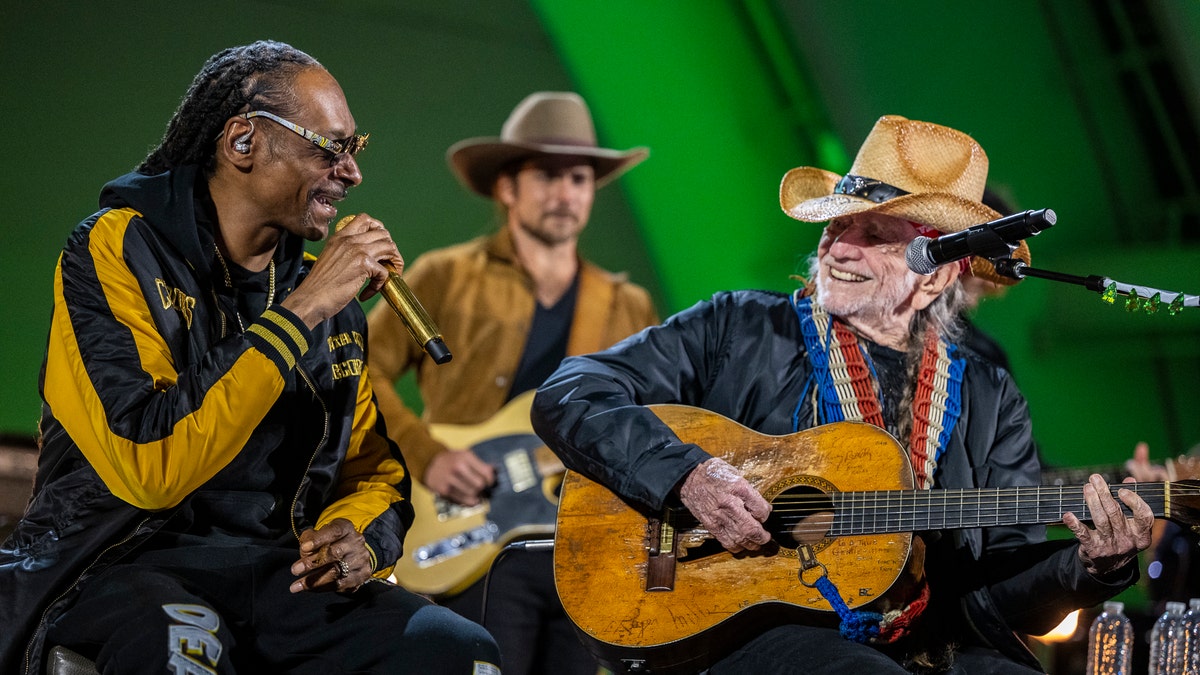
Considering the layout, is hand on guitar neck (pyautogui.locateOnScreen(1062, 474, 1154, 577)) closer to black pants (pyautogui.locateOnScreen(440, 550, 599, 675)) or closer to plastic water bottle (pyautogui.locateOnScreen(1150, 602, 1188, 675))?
plastic water bottle (pyautogui.locateOnScreen(1150, 602, 1188, 675))

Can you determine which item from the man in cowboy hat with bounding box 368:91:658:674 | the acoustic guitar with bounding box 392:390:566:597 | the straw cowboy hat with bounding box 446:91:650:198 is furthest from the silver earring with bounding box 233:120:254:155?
the straw cowboy hat with bounding box 446:91:650:198

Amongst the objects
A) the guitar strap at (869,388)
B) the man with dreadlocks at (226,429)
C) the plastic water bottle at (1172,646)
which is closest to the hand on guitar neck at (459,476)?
the man with dreadlocks at (226,429)

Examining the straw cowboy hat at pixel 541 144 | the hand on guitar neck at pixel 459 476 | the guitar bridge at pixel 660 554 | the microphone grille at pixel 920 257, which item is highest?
the straw cowboy hat at pixel 541 144

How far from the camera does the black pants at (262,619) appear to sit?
2.51 m

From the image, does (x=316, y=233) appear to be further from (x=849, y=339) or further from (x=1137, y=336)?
(x=1137, y=336)

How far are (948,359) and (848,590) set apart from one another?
838 mm

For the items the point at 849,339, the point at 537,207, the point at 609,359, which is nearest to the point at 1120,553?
the point at 849,339

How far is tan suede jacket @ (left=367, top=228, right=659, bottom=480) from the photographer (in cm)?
545

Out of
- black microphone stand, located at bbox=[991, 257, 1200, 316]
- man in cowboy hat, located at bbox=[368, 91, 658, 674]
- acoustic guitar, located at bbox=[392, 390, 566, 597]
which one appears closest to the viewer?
black microphone stand, located at bbox=[991, 257, 1200, 316]

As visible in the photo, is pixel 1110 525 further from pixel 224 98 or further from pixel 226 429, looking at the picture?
pixel 224 98

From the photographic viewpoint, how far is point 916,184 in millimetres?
3553

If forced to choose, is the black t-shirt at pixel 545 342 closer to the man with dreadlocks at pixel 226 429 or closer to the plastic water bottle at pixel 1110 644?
the man with dreadlocks at pixel 226 429

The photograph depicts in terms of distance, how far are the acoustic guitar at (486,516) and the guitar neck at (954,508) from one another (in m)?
2.32

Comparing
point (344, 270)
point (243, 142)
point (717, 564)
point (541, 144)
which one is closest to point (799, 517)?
point (717, 564)
